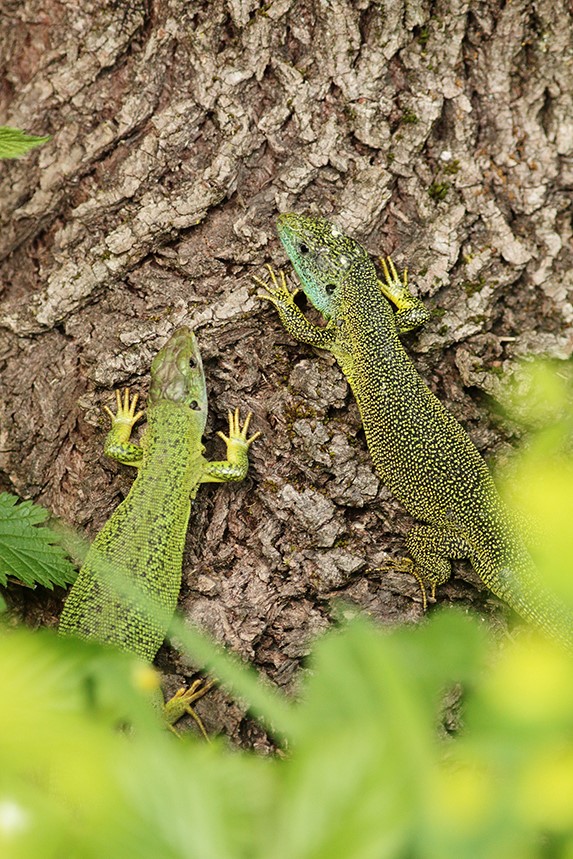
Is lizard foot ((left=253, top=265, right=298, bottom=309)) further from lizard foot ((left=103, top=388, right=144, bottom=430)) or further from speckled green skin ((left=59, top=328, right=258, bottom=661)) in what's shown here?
lizard foot ((left=103, top=388, right=144, bottom=430))

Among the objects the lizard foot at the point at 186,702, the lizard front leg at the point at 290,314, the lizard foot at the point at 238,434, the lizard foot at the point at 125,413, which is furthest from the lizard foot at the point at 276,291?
the lizard foot at the point at 186,702

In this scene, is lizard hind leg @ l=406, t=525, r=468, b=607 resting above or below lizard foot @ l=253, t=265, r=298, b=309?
below

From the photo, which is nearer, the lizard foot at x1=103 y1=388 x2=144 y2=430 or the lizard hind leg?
the lizard hind leg

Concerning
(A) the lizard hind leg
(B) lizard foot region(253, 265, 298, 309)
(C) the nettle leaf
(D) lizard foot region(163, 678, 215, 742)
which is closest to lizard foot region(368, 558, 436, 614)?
(A) the lizard hind leg

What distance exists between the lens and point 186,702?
10.9 ft

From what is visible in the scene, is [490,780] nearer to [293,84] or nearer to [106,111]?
[293,84]

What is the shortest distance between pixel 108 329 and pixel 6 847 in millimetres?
3251

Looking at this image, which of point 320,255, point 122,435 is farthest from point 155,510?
point 320,255

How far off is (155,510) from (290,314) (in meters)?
1.08

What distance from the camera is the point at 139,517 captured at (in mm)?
3684

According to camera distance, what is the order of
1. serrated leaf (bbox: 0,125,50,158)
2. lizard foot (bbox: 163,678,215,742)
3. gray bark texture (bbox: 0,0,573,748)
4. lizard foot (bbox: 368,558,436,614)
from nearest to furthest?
serrated leaf (bbox: 0,125,50,158) → lizard foot (bbox: 163,678,215,742) → lizard foot (bbox: 368,558,436,614) → gray bark texture (bbox: 0,0,573,748)

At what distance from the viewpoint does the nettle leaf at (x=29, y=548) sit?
10.9ft

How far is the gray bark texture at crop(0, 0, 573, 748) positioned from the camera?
3629 millimetres

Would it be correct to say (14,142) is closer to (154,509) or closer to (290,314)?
(290,314)
